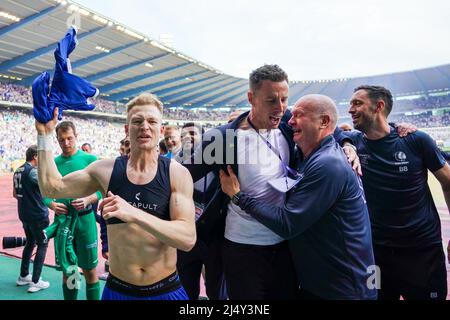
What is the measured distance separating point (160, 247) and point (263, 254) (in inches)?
26.9

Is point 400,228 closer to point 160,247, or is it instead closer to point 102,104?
point 160,247

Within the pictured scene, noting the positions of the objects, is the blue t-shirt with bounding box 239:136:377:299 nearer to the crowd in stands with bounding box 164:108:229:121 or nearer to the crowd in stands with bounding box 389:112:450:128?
the crowd in stands with bounding box 164:108:229:121

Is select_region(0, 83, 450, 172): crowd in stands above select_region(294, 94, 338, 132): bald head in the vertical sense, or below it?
above

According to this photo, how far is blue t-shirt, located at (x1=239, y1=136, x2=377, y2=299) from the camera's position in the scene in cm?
188

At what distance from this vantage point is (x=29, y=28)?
19359 mm

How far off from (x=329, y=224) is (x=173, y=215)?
94cm

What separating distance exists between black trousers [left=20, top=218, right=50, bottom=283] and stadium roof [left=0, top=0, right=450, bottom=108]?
3479 mm

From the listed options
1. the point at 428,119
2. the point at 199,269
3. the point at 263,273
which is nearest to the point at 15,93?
the point at 199,269

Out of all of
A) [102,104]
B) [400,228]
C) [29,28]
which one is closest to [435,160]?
[400,228]

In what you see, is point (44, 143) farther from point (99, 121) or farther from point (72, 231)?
point (99, 121)

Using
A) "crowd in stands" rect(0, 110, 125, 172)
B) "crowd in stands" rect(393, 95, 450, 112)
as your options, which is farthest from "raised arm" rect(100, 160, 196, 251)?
"crowd in stands" rect(393, 95, 450, 112)

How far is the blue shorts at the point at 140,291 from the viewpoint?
2050 mm

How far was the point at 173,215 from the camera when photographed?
2.03 metres
